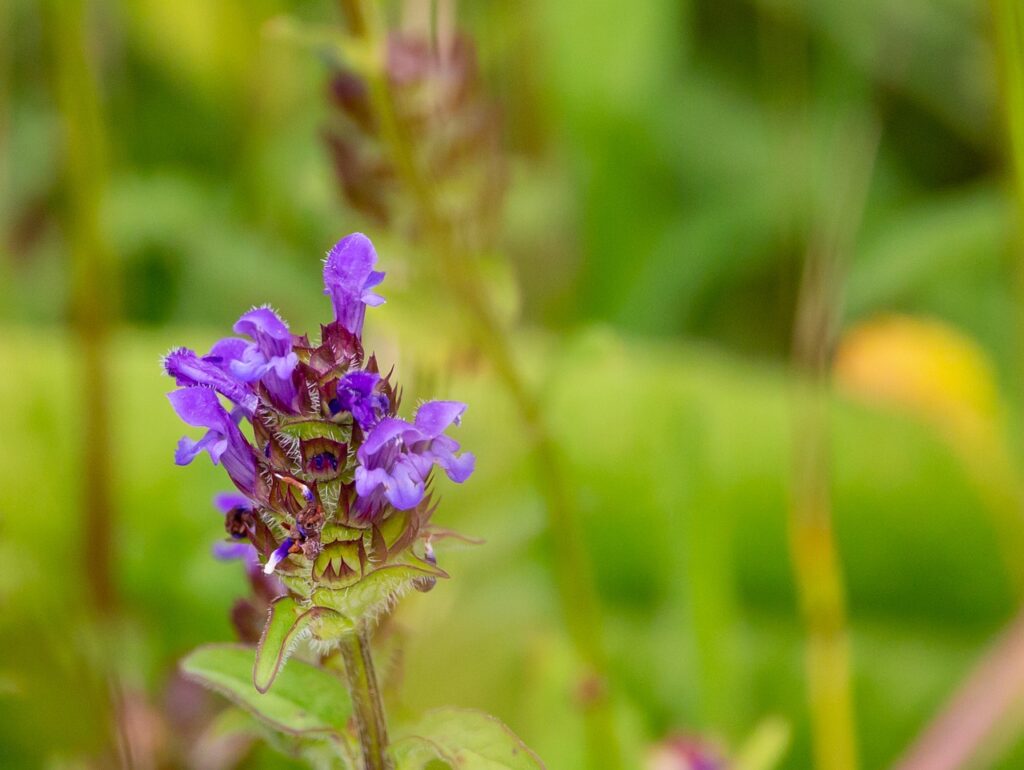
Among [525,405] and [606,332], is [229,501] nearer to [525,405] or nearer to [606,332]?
[525,405]

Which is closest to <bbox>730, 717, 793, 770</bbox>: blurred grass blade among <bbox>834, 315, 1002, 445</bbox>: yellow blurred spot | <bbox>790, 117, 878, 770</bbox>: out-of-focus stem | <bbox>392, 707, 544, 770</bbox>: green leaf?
<bbox>790, 117, 878, 770</bbox>: out-of-focus stem

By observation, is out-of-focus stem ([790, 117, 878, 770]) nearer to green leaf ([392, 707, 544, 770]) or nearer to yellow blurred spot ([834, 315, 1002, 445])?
yellow blurred spot ([834, 315, 1002, 445])

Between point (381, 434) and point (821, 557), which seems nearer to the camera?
point (381, 434)

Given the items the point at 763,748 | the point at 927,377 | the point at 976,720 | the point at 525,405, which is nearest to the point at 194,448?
the point at 525,405

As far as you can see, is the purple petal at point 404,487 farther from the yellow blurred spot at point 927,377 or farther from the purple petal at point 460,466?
the yellow blurred spot at point 927,377

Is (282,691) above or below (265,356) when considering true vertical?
below

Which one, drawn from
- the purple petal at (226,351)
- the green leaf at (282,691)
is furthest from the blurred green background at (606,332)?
the purple petal at (226,351)

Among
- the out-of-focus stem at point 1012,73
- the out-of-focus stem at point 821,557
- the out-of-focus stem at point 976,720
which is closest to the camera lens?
the out-of-focus stem at point 1012,73
